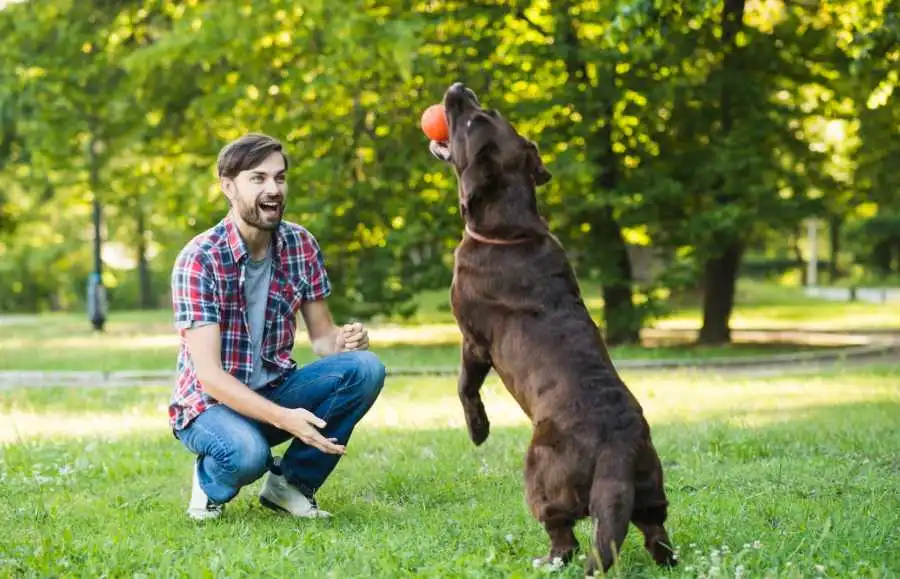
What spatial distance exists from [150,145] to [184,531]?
608 inches

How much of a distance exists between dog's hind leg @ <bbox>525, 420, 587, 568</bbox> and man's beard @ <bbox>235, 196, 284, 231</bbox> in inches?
70.5

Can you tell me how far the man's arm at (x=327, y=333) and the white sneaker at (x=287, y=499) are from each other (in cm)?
64

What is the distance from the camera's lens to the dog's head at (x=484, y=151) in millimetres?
4715

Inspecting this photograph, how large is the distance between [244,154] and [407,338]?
16.8 metres

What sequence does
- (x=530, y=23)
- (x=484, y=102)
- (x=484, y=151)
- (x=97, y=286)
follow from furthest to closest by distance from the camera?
(x=97, y=286) < (x=530, y=23) < (x=484, y=102) < (x=484, y=151)

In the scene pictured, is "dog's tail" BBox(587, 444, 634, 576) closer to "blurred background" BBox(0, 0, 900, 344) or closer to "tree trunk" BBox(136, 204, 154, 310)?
"blurred background" BBox(0, 0, 900, 344)

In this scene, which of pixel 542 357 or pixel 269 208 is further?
pixel 269 208

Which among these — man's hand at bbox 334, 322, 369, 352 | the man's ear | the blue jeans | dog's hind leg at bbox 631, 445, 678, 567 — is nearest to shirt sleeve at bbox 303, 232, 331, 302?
man's hand at bbox 334, 322, 369, 352

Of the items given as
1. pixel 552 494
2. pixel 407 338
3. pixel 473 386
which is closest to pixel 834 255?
pixel 407 338

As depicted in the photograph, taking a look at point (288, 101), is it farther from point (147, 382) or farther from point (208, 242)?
point (208, 242)

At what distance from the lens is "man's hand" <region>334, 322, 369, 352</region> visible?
5898 millimetres

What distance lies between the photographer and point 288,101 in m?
18.1

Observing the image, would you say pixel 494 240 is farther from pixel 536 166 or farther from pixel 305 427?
pixel 305 427

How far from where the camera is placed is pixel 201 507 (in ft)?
18.3
